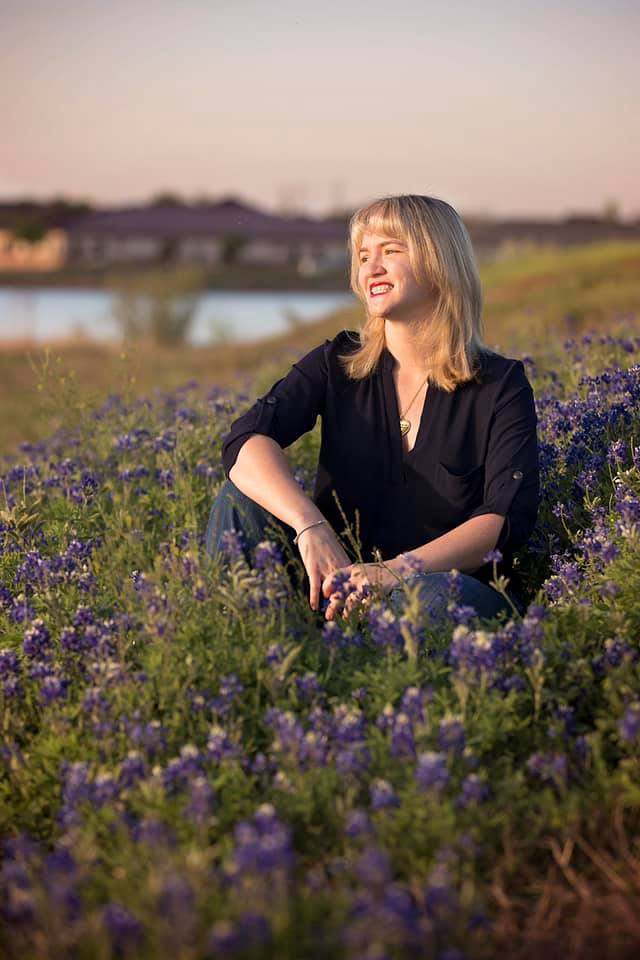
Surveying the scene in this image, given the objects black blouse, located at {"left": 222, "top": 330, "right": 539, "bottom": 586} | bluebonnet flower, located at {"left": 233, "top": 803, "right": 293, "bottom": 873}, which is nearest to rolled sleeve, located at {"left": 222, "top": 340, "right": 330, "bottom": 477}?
black blouse, located at {"left": 222, "top": 330, "right": 539, "bottom": 586}

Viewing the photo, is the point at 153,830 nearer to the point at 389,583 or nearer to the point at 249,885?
the point at 249,885

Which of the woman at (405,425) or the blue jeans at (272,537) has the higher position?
the woman at (405,425)

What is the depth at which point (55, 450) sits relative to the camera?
21.4 ft

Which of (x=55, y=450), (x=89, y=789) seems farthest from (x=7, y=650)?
(x=55, y=450)

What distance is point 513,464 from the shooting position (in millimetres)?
3928

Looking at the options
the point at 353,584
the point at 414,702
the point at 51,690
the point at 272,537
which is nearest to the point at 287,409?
the point at 272,537

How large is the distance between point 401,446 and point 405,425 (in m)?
0.09

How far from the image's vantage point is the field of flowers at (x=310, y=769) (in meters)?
2.22

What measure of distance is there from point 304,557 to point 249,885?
1736 mm

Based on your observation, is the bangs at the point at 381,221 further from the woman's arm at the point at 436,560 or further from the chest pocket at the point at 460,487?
the woman's arm at the point at 436,560

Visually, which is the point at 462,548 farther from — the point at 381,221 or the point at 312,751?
the point at 381,221

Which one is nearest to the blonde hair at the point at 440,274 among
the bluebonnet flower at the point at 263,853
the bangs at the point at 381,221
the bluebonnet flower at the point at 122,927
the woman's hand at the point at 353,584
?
the bangs at the point at 381,221

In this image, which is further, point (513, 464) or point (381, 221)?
point (381, 221)

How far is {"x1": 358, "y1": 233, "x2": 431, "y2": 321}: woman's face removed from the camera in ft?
13.7
